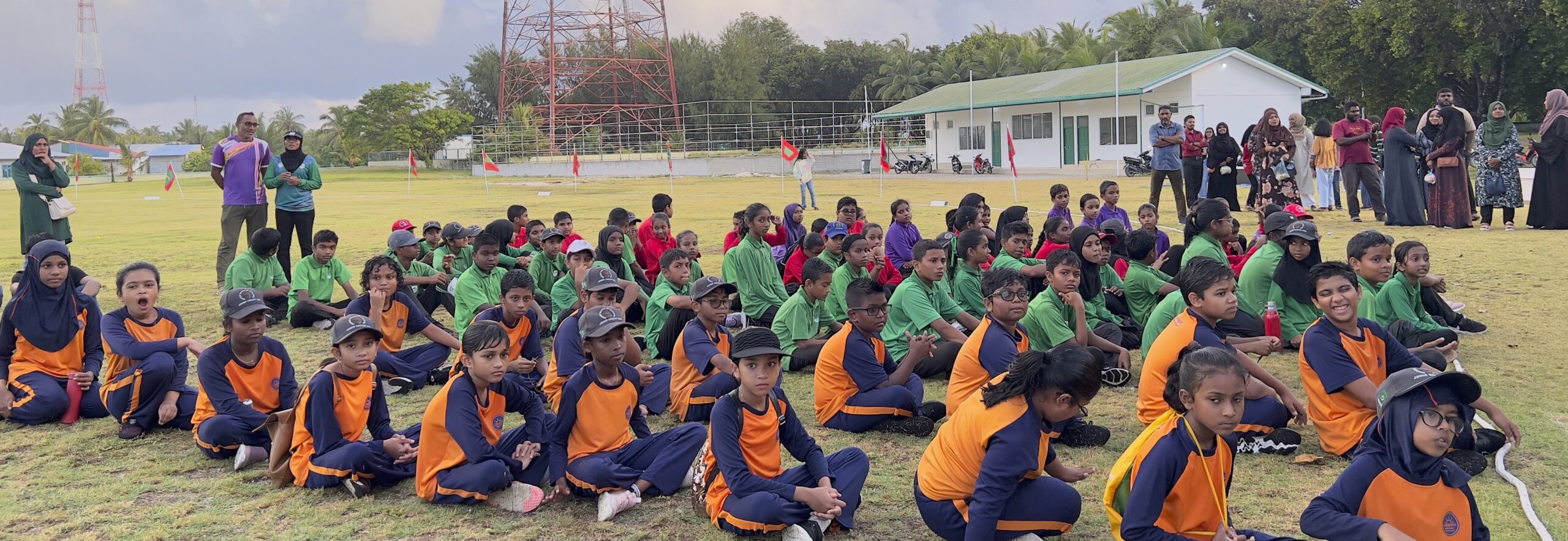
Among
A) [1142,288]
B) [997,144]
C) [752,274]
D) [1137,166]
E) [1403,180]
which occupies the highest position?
[997,144]

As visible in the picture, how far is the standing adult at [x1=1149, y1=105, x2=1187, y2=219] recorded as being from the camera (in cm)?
1612

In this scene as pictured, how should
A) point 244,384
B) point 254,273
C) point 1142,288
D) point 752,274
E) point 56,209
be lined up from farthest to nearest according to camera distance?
point 56,209, point 254,273, point 752,274, point 1142,288, point 244,384

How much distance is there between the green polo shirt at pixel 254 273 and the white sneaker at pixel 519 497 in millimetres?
5098

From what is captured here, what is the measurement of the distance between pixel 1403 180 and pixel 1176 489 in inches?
501

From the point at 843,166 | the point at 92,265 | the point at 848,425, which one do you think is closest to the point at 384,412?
the point at 848,425

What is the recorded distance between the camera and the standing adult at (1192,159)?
1603cm

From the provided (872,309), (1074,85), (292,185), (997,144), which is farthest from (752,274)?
(997,144)

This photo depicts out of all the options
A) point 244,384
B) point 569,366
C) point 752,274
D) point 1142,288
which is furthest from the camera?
point 752,274

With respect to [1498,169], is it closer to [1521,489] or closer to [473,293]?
[1521,489]

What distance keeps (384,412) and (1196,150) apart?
13.3m

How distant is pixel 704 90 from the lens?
2490 inches

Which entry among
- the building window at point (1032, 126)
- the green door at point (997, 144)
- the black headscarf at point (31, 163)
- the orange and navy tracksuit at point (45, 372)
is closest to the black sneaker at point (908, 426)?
the orange and navy tracksuit at point (45, 372)

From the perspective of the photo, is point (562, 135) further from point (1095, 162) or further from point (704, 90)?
point (1095, 162)

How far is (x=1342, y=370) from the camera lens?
4879 millimetres
